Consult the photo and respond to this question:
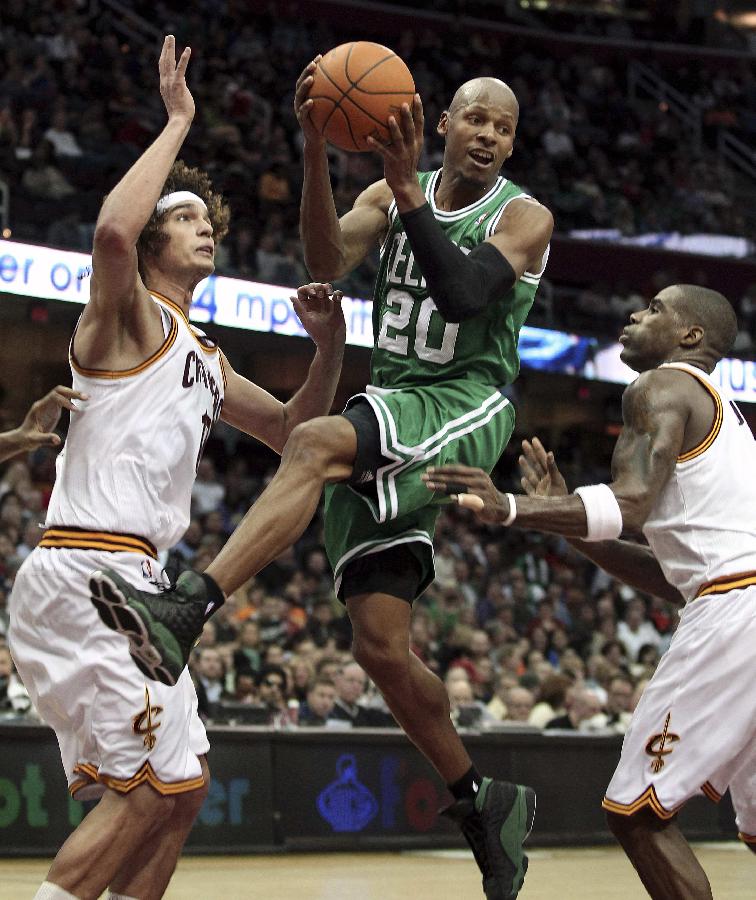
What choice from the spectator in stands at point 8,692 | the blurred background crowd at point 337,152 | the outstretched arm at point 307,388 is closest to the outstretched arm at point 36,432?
the outstretched arm at point 307,388

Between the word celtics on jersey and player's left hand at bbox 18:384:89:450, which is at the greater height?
the word celtics on jersey

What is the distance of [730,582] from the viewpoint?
465cm

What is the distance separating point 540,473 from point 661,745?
39.3 inches

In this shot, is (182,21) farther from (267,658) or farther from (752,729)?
(752,729)

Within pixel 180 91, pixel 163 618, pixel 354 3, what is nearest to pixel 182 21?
pixel 354 3

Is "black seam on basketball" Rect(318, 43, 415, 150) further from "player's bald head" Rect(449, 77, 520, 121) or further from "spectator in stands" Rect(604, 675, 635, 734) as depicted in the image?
"spectator in stands" Rect(604, 675, 635, 734)

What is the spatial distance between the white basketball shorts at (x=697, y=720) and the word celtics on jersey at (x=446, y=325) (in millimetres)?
1162

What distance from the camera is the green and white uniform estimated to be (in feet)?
15.4

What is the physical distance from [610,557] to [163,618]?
1935mm

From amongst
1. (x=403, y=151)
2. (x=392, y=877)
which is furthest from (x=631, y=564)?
(x=392, y=877)

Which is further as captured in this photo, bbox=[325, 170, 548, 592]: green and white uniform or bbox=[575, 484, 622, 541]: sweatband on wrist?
bbox=[325, 170, 548, 592]: green and white uniform

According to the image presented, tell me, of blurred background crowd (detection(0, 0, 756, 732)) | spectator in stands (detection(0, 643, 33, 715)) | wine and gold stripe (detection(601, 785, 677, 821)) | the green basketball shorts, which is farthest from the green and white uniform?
spectator in stands (detection(0, 643, 33, 715))

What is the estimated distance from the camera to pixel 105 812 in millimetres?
4113

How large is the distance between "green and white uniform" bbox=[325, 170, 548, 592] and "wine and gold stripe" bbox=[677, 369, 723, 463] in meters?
0.62
